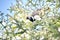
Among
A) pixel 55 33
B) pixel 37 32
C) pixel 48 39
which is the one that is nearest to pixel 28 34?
pixel 37 32

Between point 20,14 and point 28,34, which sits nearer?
point 28,34

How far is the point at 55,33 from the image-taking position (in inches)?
95.0

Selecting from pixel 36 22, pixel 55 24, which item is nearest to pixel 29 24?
pixel 36 22

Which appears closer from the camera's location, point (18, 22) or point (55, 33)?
point (55, 33)

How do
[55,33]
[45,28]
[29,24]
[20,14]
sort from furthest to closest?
[20,14]
[29,24]
[45,28]
[55,33]

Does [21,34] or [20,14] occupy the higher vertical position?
[20,14]

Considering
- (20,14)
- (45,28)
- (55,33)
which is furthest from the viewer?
(20,14)

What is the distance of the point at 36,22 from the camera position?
2883 millimetres

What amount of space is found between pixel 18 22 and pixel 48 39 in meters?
0.58

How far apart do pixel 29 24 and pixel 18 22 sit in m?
0.20

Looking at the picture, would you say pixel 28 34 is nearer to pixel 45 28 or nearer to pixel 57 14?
pixel 45 28

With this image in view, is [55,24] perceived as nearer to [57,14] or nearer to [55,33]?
[55,33]

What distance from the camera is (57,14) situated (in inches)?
115

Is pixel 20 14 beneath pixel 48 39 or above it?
above
